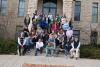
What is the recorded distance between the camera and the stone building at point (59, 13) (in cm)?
3600

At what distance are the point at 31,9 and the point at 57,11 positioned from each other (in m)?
5.47

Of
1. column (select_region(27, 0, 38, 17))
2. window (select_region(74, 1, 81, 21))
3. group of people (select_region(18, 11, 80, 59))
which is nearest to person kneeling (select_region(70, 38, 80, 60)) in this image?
group of people (select_region(18, 11, 80, 59))

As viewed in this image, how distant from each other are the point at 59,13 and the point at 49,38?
13262 mm

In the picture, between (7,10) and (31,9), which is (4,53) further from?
(7,10)

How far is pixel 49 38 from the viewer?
2302cm

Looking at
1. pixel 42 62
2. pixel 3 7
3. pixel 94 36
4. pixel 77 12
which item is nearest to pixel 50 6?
pixel 77 12

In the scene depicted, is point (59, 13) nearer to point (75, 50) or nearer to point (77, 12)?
point (77, 12)

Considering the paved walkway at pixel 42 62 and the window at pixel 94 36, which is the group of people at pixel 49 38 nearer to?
the paved walkway at pixel 42 62

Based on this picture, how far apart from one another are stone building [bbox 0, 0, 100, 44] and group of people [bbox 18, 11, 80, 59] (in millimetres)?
10656

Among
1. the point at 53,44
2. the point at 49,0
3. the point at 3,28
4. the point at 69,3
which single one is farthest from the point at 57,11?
the point at 53,44

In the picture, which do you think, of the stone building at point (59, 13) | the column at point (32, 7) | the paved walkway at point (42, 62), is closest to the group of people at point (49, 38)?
the paved walkway at point (42, 62)

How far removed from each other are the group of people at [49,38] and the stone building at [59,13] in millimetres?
10656

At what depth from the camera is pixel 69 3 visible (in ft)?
104

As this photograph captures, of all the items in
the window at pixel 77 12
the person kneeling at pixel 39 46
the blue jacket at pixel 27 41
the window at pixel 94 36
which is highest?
the window at pixel 77 12
